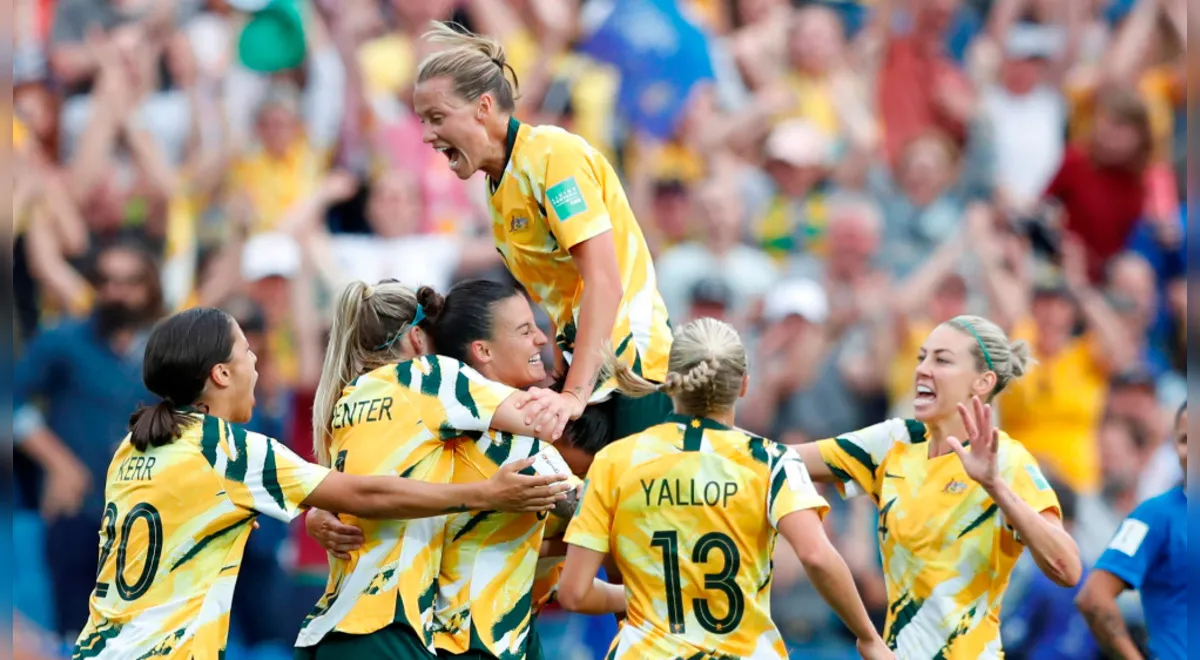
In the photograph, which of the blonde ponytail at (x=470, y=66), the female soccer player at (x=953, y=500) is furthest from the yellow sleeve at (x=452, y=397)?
the female soccer player at (x=953, y=500)

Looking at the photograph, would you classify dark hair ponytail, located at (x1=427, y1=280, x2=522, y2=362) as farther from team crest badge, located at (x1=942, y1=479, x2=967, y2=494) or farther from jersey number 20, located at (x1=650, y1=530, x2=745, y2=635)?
team crest badge, located at (x1=942, y1=479, x2=967, y2=494)

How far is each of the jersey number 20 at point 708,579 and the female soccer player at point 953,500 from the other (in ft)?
2.93

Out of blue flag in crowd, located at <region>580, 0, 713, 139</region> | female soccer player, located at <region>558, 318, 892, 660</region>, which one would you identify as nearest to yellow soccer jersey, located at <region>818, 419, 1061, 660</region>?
female soccer player, located at <region>558, 318, 892, 660</region>

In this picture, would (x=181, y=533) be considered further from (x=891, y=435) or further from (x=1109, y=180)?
(x=1109, y=180)

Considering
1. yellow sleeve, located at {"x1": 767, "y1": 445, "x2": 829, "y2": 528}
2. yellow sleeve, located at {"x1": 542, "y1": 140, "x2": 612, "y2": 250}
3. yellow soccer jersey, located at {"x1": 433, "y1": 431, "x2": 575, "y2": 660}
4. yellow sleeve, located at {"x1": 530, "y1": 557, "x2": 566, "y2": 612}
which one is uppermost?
yellow sleeve, located at {"x1": 542, "y1": 140, "x2": 612, "y2": 250}

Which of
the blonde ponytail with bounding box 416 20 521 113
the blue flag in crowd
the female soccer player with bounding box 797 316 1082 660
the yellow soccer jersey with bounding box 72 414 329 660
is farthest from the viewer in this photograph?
the blue flag in crowd

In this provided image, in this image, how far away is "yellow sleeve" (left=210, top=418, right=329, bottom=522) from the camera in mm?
5391

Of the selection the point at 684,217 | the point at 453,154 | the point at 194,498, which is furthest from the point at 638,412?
the point at 684,217

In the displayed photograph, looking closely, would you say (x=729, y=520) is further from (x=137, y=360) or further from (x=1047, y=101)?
(x=1047, y=101)

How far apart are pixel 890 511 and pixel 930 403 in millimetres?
431

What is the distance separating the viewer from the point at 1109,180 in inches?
488

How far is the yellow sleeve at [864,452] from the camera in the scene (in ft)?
20.8

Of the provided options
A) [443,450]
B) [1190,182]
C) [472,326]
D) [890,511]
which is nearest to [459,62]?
[472,326]

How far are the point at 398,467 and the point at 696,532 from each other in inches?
39.6
